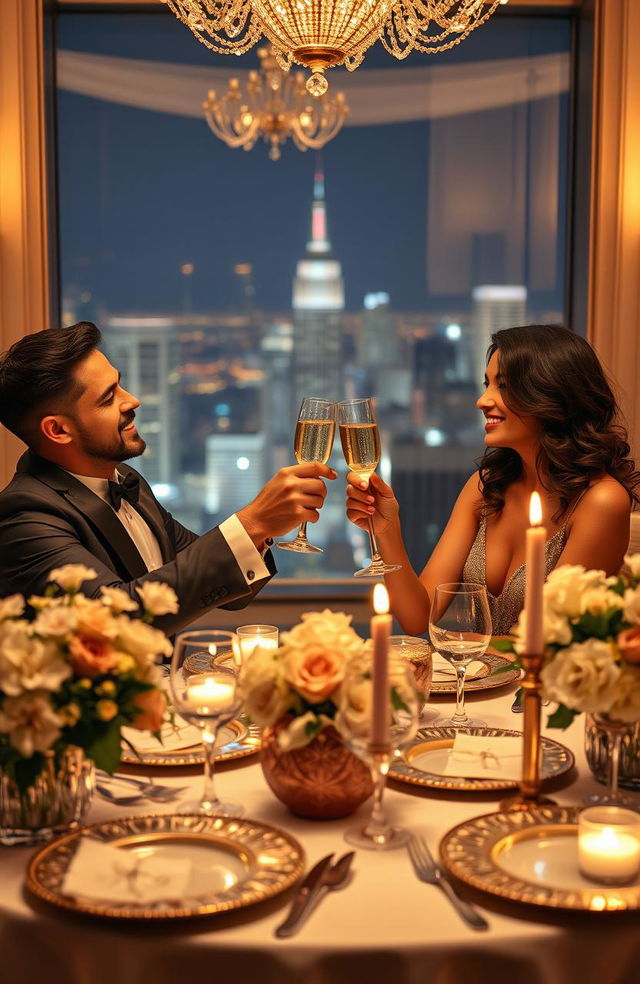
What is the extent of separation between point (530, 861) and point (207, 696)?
0.44 meters

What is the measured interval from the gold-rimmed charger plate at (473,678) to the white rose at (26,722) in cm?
87

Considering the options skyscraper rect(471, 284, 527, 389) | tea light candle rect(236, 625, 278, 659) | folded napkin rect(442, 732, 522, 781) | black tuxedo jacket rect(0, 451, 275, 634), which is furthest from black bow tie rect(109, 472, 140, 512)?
skyscraper rect(471, 284, 527, 389)

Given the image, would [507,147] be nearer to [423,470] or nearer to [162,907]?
[423,470]

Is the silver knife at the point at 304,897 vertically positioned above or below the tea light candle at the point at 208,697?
below

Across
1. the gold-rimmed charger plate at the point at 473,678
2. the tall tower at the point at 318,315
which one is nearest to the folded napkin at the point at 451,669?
the gold-rimmed charger plate at the point at 473,678

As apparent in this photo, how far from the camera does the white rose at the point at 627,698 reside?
1437 mm

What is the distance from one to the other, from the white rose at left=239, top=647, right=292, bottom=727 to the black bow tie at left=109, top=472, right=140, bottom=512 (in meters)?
1.30

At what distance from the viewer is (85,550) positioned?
2.36 m

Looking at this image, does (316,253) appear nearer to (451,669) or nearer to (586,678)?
(451,669)

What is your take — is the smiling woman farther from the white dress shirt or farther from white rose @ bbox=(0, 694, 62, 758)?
white rose @ bbox=(0, 694, 62, 758)

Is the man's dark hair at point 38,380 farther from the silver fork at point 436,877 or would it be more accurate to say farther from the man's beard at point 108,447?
the silver fork at point 436,877

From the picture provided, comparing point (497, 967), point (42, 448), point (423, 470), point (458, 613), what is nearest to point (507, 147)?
point (423, 470)

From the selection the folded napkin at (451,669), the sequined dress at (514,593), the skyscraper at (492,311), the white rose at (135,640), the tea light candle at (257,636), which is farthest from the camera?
the skyscraper at (492,311)

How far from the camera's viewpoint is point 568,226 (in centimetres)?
504
